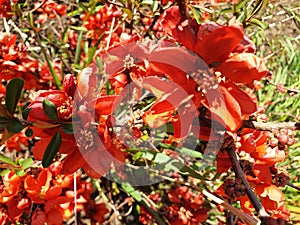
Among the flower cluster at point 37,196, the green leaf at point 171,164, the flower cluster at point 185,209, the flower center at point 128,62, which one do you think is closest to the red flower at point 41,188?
the flower cluster at point 37,196

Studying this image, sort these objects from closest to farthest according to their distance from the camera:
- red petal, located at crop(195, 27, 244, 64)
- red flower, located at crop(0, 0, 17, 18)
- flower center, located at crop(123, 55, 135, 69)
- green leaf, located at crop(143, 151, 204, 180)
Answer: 1. red petal, located at crop(195, 27, 244, 64)
2. flower center, located at crop(123, 55, 135, 69)
3. green leaf, located at crop(143, 151, 204, 180)
4. red flower, located at crop(0, 0, 17, 18)

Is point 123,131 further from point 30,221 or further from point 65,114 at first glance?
point 30,221

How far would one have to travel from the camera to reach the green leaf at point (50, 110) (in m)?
0.71

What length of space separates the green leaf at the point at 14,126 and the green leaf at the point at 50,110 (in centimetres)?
6

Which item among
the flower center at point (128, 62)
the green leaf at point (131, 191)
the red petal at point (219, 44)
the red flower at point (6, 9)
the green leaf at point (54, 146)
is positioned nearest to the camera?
the red petal at point (219, 44)

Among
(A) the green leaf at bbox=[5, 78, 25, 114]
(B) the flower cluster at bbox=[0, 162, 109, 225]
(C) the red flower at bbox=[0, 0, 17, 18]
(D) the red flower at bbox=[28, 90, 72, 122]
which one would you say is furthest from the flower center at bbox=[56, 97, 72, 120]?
(C) the red flower at bbox=[0, 0, 17, 18]

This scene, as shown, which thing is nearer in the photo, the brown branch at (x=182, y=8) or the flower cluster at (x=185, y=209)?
the brown branch at (x=182, y=8)

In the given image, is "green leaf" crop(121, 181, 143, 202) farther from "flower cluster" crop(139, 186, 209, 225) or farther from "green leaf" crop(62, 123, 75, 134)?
"green leaf" crop(62, 123, 75, 134)

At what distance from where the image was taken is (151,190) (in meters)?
2.04

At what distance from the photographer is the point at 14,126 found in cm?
66

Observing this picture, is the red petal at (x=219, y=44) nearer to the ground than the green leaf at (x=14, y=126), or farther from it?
farther from it

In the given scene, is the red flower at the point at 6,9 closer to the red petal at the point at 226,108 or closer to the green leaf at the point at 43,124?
the green leaf at the point at 43,124

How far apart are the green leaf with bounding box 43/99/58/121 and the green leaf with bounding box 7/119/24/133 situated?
0.21 ft

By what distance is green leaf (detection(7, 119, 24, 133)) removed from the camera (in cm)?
66
